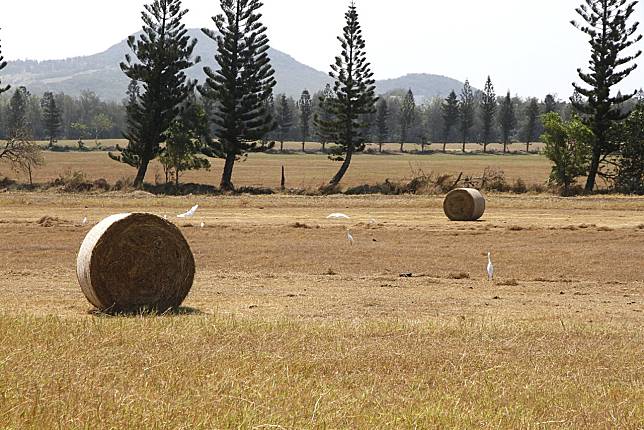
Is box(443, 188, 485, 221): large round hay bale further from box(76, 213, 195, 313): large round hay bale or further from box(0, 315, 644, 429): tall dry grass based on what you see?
box(0, 315, 644, 429): tall dry grass

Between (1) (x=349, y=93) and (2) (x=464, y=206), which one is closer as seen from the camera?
(2) (x=464, y=206)

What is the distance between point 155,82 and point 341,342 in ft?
164

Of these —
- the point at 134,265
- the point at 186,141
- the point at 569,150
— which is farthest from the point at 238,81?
the point at 134,265

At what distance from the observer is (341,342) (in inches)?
376

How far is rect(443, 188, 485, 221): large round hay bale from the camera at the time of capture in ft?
110

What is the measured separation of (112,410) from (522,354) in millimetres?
4616

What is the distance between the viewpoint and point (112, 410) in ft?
20.0

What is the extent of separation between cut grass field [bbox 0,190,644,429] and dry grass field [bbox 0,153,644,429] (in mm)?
27

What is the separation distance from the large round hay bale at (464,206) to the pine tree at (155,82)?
28007mm

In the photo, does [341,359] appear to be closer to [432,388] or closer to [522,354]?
[432,388]

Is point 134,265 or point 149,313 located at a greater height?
point 134,265

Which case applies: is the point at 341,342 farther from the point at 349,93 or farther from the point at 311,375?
the point at 349,93

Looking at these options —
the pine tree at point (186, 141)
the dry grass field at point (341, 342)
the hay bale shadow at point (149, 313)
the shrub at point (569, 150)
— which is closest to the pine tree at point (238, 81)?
the pine tree at point (186, 141)

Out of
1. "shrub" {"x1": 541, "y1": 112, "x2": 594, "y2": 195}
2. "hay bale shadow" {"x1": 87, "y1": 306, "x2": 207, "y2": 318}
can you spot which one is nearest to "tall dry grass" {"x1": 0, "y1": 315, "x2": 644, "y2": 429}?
"hay bale shadow" {"x1": 87, "y1": 306, "x2": 207, "y2": 318}
